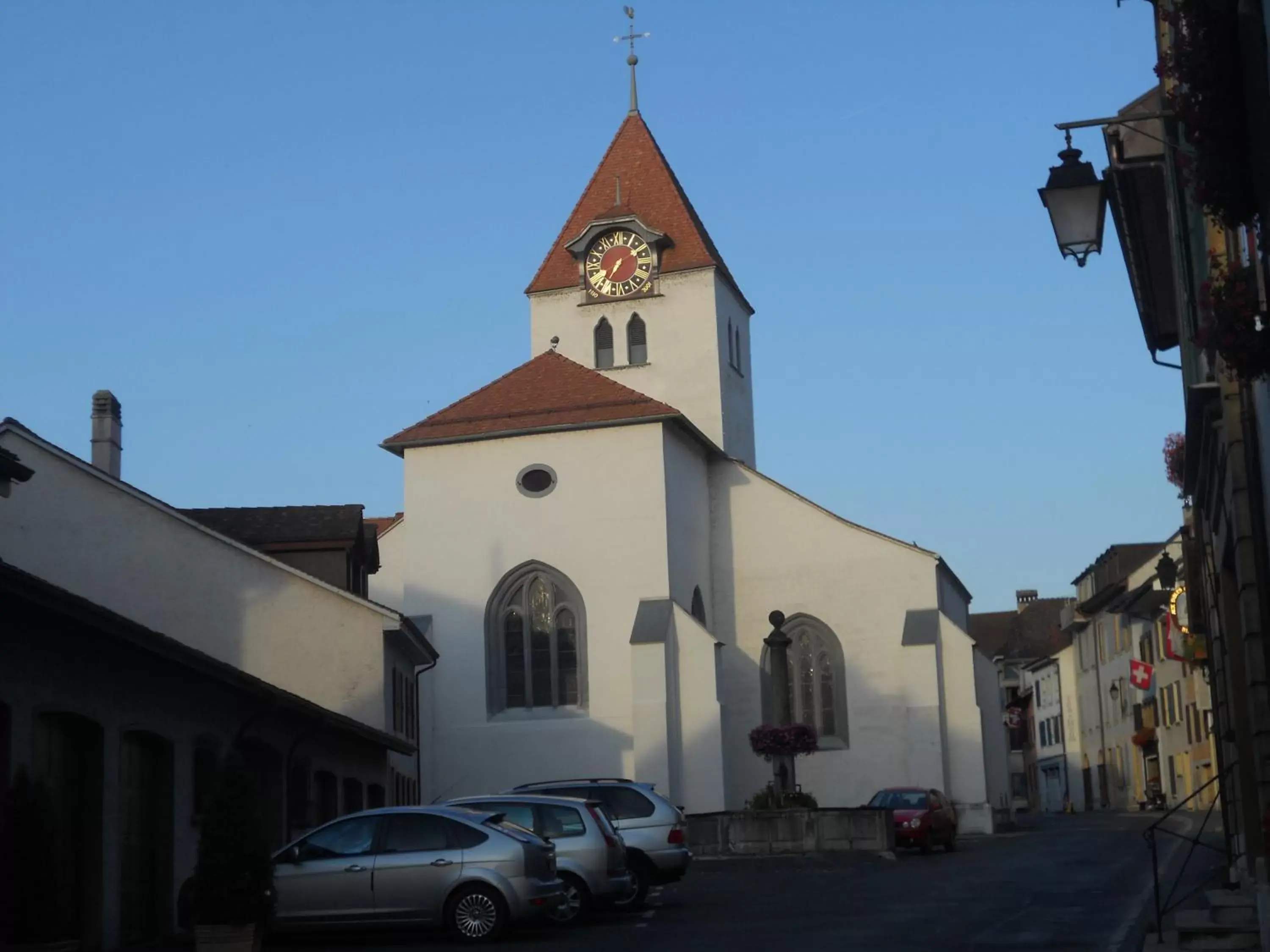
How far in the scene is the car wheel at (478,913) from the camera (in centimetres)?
1553

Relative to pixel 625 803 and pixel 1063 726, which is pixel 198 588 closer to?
pixel 625 803

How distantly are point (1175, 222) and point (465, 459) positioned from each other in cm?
2322

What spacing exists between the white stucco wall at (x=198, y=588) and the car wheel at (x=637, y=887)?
844 centimetres

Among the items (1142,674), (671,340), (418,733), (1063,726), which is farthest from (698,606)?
(1063,726)

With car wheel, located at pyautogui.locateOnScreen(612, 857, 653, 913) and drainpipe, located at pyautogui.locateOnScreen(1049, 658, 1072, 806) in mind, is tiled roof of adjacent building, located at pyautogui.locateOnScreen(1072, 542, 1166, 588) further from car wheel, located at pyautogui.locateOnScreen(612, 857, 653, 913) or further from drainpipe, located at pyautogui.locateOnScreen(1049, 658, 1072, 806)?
car wheel, located at pyautogui.locateOnScreen(612, 857, 653, 913)

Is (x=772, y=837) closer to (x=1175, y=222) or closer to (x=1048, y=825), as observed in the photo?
(x=1175, y=222)

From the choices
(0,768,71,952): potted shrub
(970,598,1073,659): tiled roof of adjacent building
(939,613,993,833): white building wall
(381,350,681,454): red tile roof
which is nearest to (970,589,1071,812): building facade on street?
(970,598,1073,659): tiled roof of adjacent building

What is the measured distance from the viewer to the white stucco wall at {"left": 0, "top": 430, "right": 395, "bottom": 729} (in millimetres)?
26734

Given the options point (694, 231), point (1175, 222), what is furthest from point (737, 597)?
point (1175, 222)

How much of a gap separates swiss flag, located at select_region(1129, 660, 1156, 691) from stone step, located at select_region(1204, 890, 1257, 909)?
4740cm

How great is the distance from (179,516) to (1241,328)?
69.3ft

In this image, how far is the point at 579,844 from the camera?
704 inches

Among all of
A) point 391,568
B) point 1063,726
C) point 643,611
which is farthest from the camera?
point 1063,726

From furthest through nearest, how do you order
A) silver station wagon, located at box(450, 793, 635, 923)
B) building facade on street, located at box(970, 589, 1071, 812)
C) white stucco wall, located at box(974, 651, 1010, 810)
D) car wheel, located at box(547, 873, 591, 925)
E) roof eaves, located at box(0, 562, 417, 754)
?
1. building facade on street, located at box(970, 589, 1071, 812)
2. white stucco wall, located at box(974, 651, 1010, 810)
3. silver station wagon, located at box(450, 793, 635, 923)
4. car wheel, located at box(547, 873, 591, 925)
5. roof eaves, located at box(0, 562, 417, 754)
